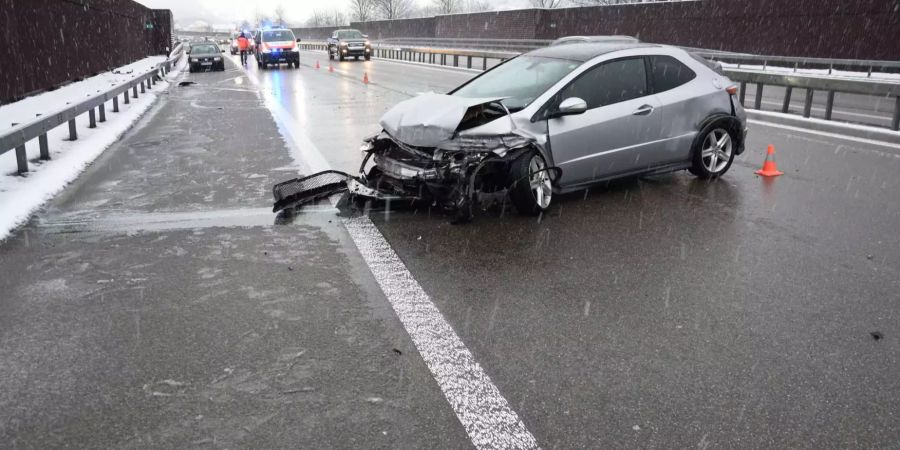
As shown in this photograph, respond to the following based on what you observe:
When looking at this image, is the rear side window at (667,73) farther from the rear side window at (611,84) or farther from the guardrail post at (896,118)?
the guardrail post at (896,118)

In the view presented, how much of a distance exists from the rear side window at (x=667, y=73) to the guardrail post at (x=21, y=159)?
23.4 ft

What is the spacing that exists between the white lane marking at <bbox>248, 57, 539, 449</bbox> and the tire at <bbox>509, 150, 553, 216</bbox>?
132cm

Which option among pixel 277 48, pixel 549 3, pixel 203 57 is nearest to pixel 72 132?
pixel 203 57

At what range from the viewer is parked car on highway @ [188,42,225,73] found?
34250 mm

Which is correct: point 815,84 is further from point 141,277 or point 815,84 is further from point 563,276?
point 141,277

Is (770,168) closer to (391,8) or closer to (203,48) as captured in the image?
(203,48)

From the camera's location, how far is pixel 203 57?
34281 mm

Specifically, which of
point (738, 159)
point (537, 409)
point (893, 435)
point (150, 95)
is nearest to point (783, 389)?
point (893, 435)

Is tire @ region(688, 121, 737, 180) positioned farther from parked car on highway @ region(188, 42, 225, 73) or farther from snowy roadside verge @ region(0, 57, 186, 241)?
parked car on highway @ region(188, 42, 225, 73)

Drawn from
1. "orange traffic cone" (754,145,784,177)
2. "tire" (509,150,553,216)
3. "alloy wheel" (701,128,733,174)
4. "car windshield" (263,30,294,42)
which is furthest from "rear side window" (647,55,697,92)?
"car windshield" (263,30,294,42)

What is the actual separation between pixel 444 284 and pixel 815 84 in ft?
40.3

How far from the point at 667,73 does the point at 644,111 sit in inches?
29.4

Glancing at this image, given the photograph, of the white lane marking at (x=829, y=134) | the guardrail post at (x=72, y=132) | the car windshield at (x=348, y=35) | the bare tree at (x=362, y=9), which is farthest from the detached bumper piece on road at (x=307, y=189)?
the bare tree at (x=362, y=9)

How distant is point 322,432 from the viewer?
10.0ft
